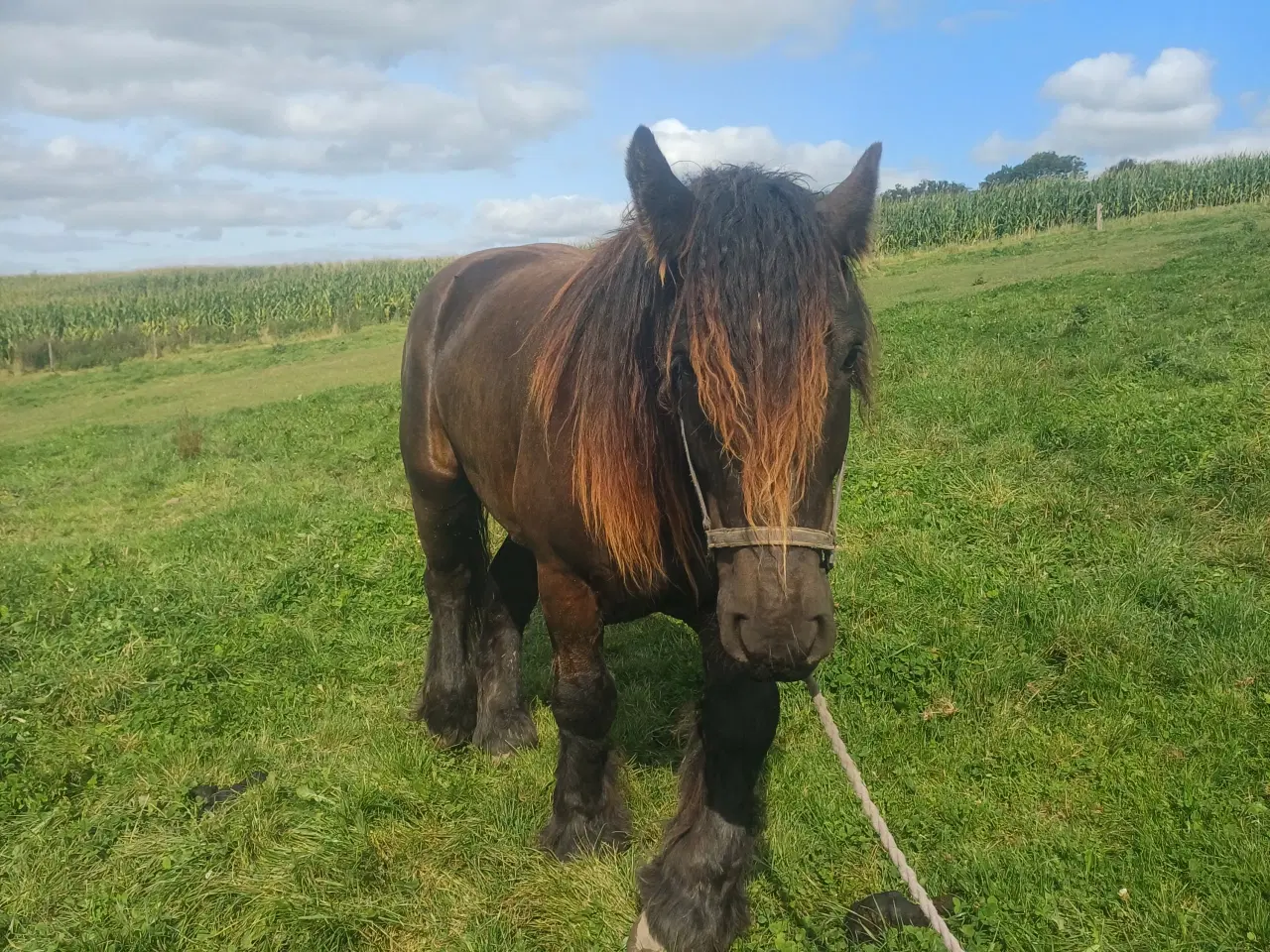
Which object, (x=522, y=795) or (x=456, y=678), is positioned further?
(x=456, y=678)

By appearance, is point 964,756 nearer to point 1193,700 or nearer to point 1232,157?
point 1193,700

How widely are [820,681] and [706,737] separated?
1.23m

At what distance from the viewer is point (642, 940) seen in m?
2.62

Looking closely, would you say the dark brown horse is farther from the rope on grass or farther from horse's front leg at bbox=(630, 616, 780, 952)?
the rope on grass

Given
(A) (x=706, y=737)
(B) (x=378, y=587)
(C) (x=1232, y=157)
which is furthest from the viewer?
(C) (x=1232, y=157)

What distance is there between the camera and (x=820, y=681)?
12.6ft

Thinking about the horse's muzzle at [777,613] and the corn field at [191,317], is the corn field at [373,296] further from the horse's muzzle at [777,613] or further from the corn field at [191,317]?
the horse's muzzle at [777,613]

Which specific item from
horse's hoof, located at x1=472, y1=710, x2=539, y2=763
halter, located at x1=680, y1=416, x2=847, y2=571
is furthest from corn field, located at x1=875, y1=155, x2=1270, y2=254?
halter, located at x1=680, y1=416, x2=847, y2=571

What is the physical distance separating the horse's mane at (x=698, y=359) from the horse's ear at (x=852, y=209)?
0.08 metres

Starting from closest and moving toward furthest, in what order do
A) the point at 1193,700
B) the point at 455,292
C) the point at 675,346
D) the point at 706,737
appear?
the point at 675,346
the point at 706,737
the point at 1193,700
the point at 455,292

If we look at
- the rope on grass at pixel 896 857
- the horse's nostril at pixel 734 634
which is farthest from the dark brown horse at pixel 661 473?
the rope on grass at pixel 896 857

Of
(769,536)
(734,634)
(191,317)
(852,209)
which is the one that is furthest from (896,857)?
(191,317)

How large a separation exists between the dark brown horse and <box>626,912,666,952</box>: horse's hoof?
1 cm

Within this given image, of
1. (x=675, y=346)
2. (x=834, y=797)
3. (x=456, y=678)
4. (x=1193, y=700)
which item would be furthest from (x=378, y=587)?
(x=1193, y=700)
